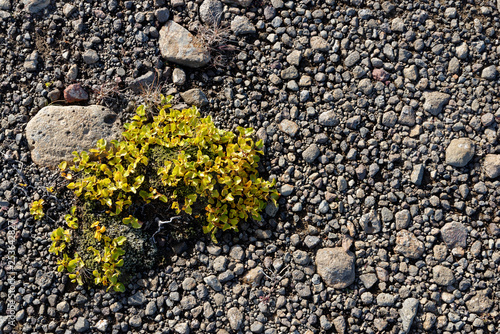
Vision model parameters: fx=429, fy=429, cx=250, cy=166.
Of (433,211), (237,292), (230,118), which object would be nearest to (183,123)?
(230,118)

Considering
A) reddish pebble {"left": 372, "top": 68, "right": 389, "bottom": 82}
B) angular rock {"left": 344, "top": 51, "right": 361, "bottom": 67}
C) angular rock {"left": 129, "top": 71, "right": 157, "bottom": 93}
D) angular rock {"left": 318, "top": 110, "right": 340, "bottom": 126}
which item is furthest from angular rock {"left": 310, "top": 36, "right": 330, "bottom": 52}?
angular rock {"left": 129, "top": 71, "right": 157, "bottom": 93}

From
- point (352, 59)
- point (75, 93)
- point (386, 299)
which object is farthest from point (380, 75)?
point (75, 93)

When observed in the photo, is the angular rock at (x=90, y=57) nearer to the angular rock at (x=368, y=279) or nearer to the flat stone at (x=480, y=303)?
the angular rock at (x=368, y=279)

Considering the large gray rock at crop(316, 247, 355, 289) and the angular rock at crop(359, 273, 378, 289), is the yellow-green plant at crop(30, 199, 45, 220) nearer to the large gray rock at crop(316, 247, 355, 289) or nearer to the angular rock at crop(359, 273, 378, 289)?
the large gray rock at crop(316, 247, 355, 289)

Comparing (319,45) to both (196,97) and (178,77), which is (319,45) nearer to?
(196,97)

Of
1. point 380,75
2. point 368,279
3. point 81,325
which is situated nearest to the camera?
point 81,325
